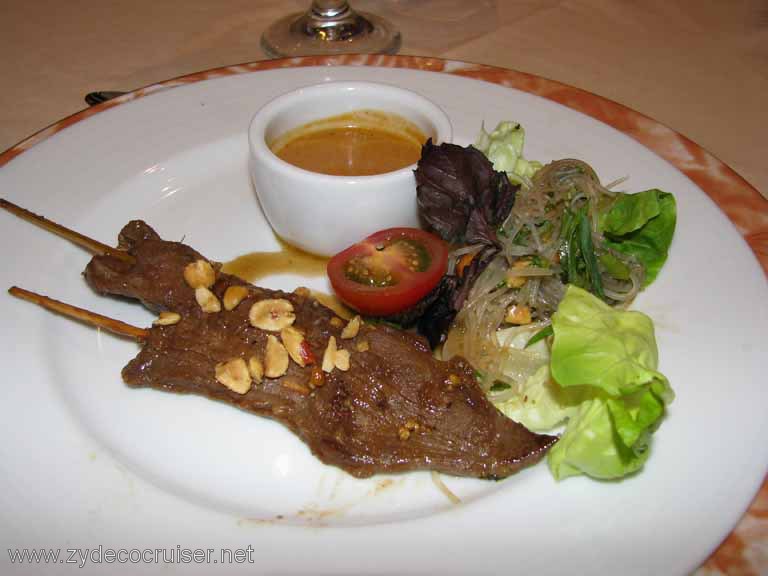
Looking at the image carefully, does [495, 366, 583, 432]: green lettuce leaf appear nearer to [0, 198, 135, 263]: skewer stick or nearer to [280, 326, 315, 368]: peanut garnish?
[280, 326, 315, 368]: peanut garnish

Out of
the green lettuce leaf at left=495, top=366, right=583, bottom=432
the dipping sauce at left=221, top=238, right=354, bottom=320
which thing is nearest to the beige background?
the dipping sauce at left=221, top=238, right=354, bottom=320

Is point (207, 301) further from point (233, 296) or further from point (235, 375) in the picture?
point (235, 375)

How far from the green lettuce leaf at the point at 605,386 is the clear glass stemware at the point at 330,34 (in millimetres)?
3444

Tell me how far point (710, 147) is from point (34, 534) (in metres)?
4.64

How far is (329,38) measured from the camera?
556 centimetres

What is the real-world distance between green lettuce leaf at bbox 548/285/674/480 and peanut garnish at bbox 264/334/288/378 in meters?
1.14

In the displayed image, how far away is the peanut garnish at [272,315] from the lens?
9.55ft

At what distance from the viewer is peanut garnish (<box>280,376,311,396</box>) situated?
9.07 ft

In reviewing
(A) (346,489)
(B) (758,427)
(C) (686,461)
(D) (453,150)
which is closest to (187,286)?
(A) (346,489)

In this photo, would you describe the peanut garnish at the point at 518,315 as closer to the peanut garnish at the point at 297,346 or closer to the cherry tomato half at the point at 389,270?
the cherry tomato half at the point at 389,270

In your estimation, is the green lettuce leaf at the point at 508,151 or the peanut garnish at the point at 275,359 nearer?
the peanut garnish at the point at 275,359

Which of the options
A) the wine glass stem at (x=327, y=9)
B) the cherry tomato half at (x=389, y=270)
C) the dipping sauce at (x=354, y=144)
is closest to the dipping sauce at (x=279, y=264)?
Answer: the cherry tomato half at (x=389, y=270)

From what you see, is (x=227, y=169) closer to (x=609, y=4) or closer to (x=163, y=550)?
(x=163, y=550)

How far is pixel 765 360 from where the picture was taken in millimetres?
2699
